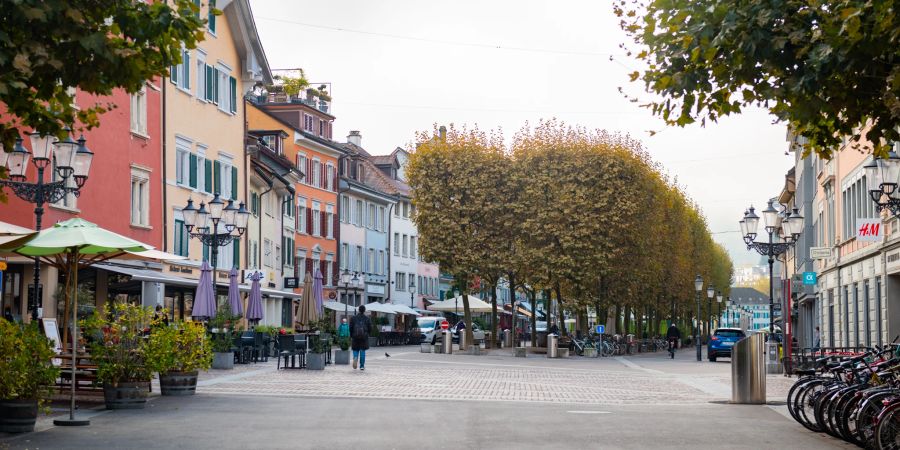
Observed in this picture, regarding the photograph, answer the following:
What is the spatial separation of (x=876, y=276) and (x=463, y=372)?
13248 mm

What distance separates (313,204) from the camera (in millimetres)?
77000

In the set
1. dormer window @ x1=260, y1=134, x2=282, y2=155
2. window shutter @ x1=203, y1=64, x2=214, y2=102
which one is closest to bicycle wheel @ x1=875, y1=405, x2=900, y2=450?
window shutter @ x1=203, y1=64, x2=214, y2=102

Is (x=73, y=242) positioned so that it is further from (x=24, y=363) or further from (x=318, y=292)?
(x=318, y=292)

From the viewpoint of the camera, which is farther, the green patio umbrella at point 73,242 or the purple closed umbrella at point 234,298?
the purple closed umbrella at point 234,298

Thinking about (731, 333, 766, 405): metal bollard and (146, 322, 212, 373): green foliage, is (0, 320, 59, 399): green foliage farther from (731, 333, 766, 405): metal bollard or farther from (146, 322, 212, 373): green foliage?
(731, 333, 766, 405): metal bollard

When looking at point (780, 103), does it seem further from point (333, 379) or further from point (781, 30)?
point (333, 379)

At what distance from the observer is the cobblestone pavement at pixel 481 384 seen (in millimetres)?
24188

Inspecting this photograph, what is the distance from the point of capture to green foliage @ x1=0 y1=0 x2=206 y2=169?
10.2 metres

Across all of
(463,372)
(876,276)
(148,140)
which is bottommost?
(463,372)

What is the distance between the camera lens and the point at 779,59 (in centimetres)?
1187

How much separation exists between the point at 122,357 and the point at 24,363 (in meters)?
4.16

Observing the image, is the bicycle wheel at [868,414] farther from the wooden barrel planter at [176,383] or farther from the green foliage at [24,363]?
the wooden barrel planter at [176,383]

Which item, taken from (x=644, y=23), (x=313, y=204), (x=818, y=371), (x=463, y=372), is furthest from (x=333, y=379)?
(x=313, y=204)

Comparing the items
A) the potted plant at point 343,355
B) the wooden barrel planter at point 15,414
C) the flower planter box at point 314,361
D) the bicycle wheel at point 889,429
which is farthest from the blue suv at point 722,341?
the wooden barrel planter at point 15,414
